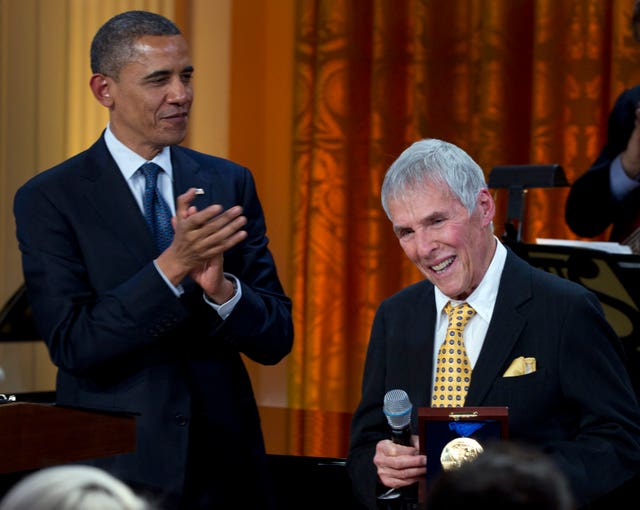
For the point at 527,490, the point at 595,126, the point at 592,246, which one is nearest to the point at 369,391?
the point at 592,246

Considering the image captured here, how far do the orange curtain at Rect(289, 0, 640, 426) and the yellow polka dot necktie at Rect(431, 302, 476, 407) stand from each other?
2919 millimetres

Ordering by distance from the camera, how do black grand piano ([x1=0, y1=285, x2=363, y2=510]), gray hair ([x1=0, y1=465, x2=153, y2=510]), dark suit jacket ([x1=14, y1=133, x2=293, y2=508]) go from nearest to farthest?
gray hair ([x1=0, y1=465, x2=153, y2=510]), dark suit jacket ([x1=14, y1=133, x2=293, y2=508]), black grand piano ([x1=0, y1=285, x2=363, y2=510])

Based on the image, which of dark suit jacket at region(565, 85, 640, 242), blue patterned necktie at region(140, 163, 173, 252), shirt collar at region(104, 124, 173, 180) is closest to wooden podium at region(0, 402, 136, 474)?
blue patterned necktie at region(140, 163, 173, 252)

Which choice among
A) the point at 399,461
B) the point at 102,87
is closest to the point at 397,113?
the point at 102,87

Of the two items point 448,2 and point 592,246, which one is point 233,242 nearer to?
point 592,246

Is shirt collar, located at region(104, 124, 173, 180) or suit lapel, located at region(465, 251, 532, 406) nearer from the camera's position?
suit lapel, located at region(465, 251, 532, 406)

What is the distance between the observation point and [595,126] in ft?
15.9

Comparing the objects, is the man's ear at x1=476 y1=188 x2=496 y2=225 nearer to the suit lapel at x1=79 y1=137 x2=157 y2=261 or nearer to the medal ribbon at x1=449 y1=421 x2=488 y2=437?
the medal ribbon at x1=449 y1=421 x2=488 y2=437

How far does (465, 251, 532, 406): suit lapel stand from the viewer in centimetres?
200

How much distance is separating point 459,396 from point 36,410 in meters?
0.78

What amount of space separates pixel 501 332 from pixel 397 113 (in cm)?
330

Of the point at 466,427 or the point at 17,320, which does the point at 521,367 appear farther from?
the point at 17,320

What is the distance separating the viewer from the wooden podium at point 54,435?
1.71m

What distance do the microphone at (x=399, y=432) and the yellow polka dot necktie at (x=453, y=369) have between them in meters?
0.18
